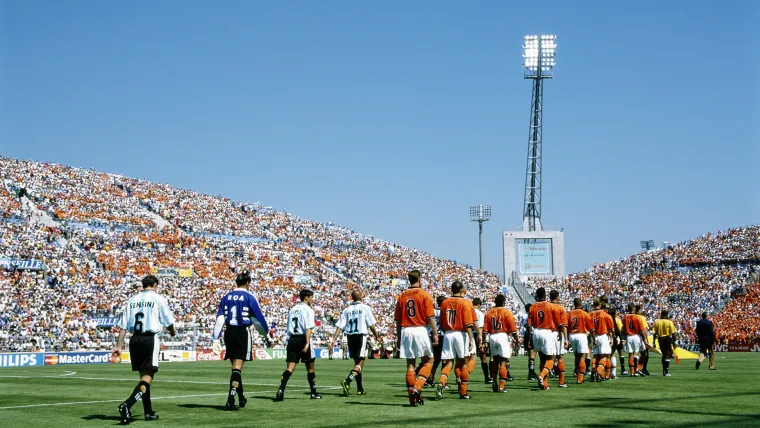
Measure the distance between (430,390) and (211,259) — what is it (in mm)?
42250

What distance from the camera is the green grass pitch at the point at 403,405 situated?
11070 mm

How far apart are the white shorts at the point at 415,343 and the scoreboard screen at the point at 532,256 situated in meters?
60.6

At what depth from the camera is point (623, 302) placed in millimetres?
63844

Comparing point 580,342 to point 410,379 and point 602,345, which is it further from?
point 410,379

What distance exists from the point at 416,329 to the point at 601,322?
8.36 meters

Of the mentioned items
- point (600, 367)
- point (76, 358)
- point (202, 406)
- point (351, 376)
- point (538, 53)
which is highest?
point (538, 53)

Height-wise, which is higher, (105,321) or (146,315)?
(146,315)

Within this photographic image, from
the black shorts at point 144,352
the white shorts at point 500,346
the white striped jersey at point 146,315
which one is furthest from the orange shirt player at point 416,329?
the black shorts at point 144,352

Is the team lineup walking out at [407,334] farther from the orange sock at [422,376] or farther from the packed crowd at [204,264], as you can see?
the packed crowd at [204,264]

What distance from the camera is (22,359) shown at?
3712 cm

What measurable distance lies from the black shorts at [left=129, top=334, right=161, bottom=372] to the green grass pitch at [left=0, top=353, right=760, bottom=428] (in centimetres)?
78

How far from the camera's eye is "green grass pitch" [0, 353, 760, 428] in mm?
11070

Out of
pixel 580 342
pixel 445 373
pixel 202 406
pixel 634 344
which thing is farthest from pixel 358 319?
pixel 634 344

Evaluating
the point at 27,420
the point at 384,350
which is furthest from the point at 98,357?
the point at 27,420
